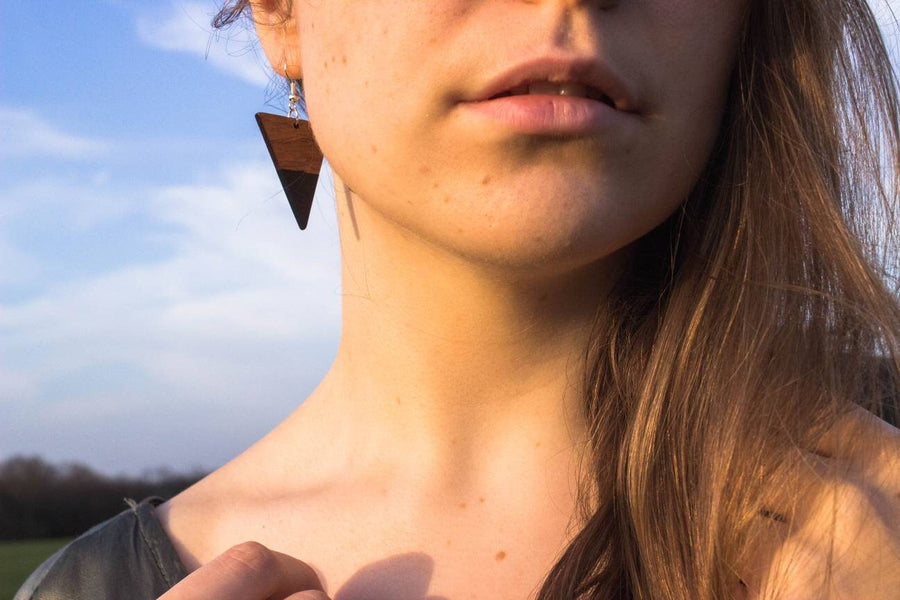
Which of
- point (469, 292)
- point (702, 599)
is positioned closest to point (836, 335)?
point (702, 599)

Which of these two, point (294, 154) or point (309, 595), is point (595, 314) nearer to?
point (309, 595)

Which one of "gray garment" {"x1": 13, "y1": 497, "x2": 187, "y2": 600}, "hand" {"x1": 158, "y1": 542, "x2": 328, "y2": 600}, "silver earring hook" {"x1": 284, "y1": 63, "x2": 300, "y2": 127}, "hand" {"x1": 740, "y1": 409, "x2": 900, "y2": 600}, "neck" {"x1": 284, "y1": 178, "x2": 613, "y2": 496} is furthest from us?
"silver earring hook" {"x1": 284, "y1": 63, "x2": 300, "y2": 127}

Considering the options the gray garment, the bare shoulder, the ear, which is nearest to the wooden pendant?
the ear

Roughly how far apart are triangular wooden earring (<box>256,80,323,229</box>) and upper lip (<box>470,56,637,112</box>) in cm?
71

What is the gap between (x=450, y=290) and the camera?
134 centimetres

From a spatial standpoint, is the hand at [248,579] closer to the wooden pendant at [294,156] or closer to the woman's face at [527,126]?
the woman's face at [527,126]

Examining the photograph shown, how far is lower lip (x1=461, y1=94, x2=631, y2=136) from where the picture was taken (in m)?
1.06

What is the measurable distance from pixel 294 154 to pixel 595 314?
72 cm

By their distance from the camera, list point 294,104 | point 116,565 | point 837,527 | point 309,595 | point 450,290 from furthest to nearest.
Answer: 1. point 294,104
2. point 116,565
3. point 450,290
4. point 309,595
5. point 837,527

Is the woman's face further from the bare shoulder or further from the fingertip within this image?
the bare shoulder

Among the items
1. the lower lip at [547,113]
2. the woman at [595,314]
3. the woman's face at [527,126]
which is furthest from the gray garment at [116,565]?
the lower lip at [547,113]

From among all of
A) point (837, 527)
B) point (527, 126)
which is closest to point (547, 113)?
point (527, 126)

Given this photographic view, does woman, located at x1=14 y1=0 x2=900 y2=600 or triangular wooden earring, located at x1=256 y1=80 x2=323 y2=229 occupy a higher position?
triangular wooden earring, located at x1=256 y1=80 x2=323 y2=229

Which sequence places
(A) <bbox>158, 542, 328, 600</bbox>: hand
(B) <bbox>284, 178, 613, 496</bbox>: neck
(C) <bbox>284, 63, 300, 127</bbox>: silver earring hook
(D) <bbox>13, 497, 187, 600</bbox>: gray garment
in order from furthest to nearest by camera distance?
1. (C) <bbox>284, 63, 300, 127</bbox>: silver earring hook
2. (D) <bbox>13, 497, 187, 600</bbox>: gray garment
3. (B) <bbox>284, 178, 613, 496</bbox>: neck
4. (A) <bbox>158, 542, 328, 600</bbox>: hand
